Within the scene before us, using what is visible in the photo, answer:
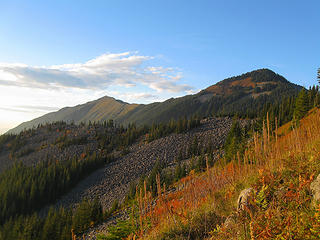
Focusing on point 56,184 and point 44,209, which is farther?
point 56,184

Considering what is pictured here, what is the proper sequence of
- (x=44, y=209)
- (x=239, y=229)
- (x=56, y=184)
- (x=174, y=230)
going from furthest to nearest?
(x=56, y=184) → (x=44, y=209) → (x=174, y=230) → (x=239, y=229)

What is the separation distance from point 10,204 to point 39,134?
9114 cm

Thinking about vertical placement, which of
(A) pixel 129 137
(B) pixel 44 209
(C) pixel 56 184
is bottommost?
(B) pixel 44 209

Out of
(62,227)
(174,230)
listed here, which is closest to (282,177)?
(174,230)

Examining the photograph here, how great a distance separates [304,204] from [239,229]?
47.6 inches

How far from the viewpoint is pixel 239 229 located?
340 cm

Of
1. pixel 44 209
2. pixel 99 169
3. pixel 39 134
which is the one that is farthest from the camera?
pixel 39 134

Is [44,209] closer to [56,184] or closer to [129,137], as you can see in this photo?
[56,184]

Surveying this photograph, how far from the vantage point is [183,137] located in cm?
8994

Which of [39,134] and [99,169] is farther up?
[39,134]

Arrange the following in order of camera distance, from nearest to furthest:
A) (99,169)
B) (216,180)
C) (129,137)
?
(216,180)
(99,169)
(129,137)

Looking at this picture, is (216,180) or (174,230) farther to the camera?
(216,180)

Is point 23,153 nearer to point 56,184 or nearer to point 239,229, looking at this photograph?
point 56,184

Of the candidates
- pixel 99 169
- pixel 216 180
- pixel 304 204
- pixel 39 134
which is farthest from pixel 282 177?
pixel 39 134
